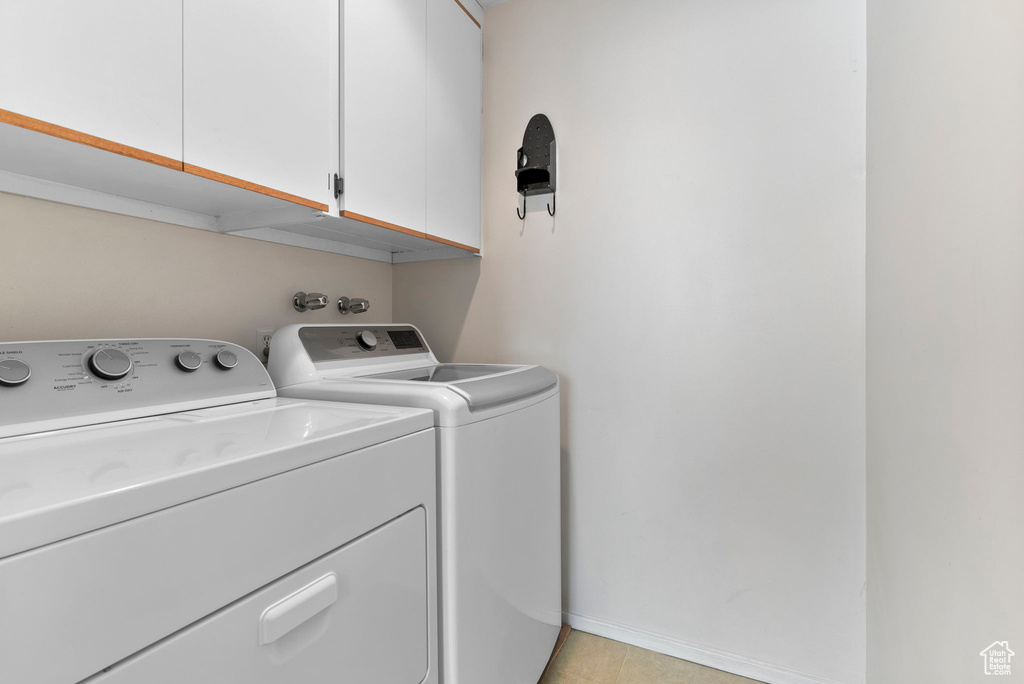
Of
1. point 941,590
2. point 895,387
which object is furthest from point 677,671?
point 895,387

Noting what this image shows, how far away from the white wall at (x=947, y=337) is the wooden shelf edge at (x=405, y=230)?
1.27 meters

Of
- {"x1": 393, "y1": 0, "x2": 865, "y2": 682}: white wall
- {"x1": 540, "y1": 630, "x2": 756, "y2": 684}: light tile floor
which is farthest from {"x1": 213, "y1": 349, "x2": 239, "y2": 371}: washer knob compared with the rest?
{"x1": 540, "y1": 630, "x2": 756, "y2": 684}: light tile floor

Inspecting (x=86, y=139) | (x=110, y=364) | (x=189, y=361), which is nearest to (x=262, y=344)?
(x=189, y=361)

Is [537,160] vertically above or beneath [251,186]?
above

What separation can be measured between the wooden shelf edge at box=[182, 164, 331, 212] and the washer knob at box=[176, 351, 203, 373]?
395 millimetres

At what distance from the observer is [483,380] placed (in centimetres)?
118

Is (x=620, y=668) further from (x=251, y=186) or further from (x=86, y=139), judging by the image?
(x=86, y=139)

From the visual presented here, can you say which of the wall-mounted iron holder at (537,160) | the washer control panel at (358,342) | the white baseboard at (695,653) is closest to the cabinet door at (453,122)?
the wall-mounted iron holder at (537,160)

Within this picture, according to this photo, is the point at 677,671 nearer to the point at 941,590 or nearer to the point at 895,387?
the point at 941,590

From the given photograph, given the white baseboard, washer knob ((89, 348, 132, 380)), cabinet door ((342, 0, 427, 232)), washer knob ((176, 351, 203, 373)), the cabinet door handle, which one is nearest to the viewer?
the cabinet door handle

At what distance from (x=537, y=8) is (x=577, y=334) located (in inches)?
49.7

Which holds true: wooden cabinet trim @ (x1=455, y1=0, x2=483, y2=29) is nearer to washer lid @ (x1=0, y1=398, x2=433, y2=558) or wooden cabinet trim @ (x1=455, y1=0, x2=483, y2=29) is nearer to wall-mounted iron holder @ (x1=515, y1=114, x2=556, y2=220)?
wall-mounted iron holder @ (x1=515, y1=114, x2=556, y2=220)

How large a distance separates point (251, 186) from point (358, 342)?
0.61 metres

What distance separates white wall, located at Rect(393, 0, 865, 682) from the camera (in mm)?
1445
